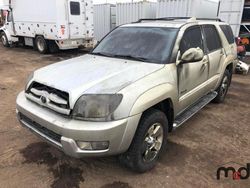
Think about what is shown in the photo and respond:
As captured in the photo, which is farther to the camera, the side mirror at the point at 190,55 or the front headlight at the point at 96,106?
the side mirror at the point at 190,55

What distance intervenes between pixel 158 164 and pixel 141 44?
1766 millimetres

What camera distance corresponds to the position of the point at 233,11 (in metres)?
12.1

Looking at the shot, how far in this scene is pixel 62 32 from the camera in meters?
12.6

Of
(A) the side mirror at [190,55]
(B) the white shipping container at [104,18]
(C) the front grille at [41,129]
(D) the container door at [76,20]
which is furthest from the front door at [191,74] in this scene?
(B) the white shipping container at [104,18]

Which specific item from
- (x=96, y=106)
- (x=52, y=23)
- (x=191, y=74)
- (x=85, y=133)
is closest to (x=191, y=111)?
(x=191, y=74)

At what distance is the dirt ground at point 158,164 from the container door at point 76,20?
8716 mm

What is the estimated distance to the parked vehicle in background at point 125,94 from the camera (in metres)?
2.62

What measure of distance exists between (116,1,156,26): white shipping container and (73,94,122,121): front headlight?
13427mm

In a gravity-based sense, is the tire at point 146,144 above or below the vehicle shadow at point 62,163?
above

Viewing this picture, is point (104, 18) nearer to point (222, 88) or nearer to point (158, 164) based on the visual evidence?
point (222, 88)

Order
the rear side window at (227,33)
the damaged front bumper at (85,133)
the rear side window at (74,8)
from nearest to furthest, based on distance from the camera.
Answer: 1. the damaged front bumper at (85,133)
2. the rear side window at (227,33)
3. the rear side window at (74,8)

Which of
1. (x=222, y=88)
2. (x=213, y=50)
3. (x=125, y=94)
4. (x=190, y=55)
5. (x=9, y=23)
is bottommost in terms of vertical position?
(x=222, y=88)

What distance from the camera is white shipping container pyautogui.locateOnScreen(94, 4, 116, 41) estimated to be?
54.9ft

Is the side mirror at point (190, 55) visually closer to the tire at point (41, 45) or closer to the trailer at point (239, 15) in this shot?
the trailer at point (239, 15)
